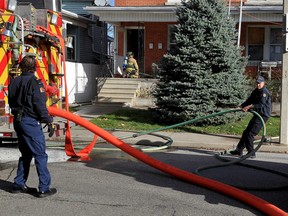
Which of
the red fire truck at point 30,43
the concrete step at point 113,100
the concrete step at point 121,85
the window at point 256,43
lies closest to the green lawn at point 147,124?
the concrete step at point 113,100

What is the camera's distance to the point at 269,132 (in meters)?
11.8

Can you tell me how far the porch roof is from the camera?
60.1ft

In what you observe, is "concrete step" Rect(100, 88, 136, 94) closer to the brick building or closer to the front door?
the brick building

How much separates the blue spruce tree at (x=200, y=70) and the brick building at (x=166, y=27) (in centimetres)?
498

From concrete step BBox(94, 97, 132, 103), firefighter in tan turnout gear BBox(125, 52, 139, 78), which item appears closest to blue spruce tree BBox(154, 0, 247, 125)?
concrete step BBox(94, 97, 132, 103)

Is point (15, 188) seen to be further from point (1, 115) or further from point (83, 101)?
point (83, 101)

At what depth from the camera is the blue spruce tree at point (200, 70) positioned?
12.7 meters

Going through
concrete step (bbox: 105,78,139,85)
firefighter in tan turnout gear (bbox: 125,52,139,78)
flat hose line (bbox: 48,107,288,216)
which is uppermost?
firefighter in tan turnout gear (bbox: 125,52,139,78)

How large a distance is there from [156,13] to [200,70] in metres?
6.92

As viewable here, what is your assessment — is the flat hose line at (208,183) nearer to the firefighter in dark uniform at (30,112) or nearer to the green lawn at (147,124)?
the firefighter in dark uniform at (30,112)

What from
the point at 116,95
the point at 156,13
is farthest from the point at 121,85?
the point at 156,13

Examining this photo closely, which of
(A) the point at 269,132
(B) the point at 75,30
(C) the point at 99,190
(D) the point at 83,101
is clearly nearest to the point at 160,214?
(C) the point at 99,190

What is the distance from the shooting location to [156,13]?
19000 millimetres

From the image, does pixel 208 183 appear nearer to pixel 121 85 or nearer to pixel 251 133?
pixel 251 133
